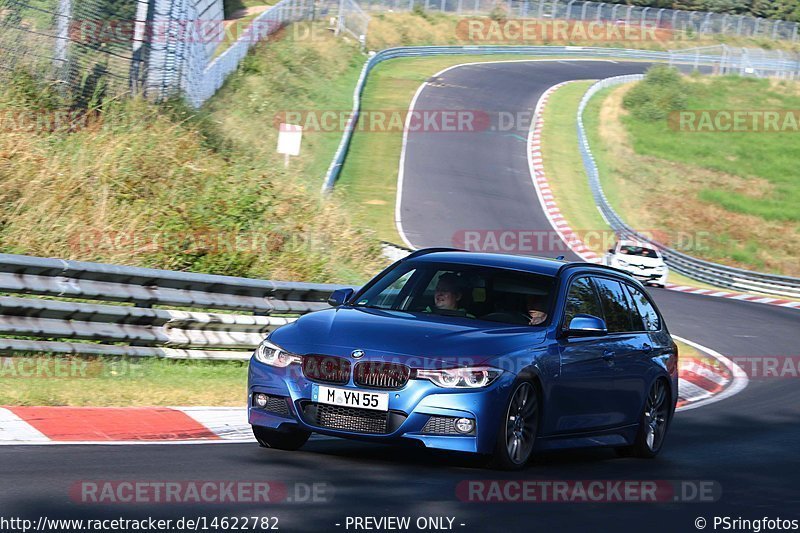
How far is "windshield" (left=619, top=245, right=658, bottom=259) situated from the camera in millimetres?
33656

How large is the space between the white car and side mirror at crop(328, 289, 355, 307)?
24139mm

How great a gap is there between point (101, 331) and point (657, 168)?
43.7 metres

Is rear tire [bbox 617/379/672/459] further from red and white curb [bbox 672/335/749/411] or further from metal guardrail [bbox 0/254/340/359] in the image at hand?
metal guardrail [bbox 0/254/340/359]

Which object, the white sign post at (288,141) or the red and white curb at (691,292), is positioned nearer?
the red and white curb at (691,292)

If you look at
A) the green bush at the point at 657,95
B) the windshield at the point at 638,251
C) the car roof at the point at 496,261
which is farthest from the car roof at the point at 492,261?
the green bush at the point at 657,95

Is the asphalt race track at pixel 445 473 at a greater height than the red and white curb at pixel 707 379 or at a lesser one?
greater

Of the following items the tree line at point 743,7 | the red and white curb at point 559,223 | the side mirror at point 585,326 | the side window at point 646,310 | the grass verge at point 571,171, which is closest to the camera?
the side mirror at point 585,326

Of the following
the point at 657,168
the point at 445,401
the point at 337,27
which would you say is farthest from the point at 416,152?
the point at 445,401

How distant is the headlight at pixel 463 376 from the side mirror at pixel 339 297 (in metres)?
1.56

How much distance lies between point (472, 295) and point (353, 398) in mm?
1618

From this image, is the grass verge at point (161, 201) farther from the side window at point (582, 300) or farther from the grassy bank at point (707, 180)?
the grassy bank at point (707, 180)

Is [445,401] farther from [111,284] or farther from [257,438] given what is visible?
[111,284]

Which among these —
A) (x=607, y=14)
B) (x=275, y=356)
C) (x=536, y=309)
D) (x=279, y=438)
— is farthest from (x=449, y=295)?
(x=607, y=14)

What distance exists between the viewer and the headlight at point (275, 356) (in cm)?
819
